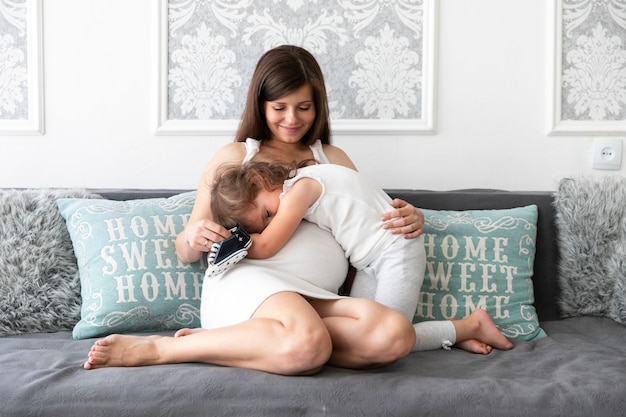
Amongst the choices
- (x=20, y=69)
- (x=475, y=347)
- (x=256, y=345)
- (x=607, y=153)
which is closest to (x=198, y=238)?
(x=256, y=345)

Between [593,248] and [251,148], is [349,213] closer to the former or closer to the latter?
[251,148]

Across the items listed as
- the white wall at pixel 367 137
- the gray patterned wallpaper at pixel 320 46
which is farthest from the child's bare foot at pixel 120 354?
the gray patterned wallpaper at pixel 320 46

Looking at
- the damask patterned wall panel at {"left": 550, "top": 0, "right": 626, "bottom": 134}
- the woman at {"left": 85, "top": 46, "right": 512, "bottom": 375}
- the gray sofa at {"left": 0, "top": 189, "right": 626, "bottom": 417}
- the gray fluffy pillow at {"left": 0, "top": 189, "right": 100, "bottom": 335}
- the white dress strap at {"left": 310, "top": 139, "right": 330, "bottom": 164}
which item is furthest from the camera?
the damask patterned wall panel at {"left": 550, "top": 0, "right": 626, "bottom": 134}

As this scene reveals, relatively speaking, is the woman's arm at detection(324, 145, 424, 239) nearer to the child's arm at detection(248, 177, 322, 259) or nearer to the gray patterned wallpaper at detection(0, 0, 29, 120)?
the child's arm at detection(248, 177, 322, 259)

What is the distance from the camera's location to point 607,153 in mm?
2156

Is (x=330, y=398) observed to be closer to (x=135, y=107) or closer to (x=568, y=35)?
(x=135, y=107)

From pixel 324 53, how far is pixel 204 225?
0.84m

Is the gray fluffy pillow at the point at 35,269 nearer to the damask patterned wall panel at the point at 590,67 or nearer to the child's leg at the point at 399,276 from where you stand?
the child's leg at the point at 399,276

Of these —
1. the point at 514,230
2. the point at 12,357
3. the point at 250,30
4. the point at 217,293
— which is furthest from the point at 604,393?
the point at 250,30

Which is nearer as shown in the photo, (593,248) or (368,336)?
(368,336)

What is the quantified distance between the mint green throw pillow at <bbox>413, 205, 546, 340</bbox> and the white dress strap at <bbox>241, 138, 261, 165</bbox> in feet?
1.64

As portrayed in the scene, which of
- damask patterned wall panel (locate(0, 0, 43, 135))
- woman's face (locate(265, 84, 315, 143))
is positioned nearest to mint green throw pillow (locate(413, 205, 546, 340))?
woman's face (locate(265, 84, 315, 143))

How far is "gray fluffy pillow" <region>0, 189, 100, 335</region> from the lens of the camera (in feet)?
5.60

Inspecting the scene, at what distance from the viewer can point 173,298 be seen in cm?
171
